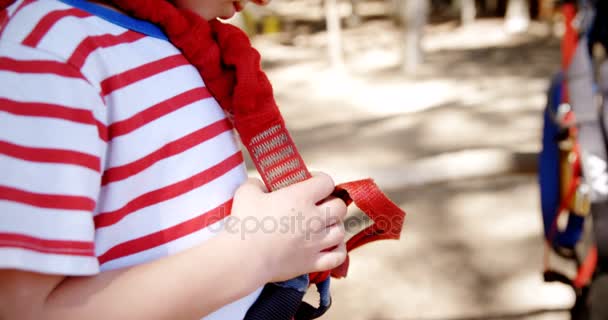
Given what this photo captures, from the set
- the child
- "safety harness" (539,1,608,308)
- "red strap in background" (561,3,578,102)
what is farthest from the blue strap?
"red strap in background" (561,3,578,102)

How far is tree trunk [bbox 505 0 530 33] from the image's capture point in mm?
4909

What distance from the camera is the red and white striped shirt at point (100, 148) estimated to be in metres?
0.29

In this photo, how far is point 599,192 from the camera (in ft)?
2.92

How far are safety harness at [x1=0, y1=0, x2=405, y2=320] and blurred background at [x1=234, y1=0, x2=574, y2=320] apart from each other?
2.82 ft

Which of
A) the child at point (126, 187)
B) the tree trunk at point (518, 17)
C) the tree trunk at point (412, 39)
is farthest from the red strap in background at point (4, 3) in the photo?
the tree trunk at point (518, 17)

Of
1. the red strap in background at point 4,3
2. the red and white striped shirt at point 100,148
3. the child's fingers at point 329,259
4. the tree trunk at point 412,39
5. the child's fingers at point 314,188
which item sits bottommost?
the tree trunk at point 412,39

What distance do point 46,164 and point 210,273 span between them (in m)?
0.12

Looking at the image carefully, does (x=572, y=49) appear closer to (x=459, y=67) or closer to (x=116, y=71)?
(x=116, y=71)

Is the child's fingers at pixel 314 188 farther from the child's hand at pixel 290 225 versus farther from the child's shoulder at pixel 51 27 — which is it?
the child's shoulder at pixel 51 27

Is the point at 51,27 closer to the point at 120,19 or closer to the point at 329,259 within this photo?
the point at 120,19

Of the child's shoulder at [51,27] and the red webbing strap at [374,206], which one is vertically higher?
the child's shoulder at [51,27]

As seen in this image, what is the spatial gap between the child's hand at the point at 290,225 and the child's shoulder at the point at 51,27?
0.14 metres

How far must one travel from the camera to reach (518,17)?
16.3ft

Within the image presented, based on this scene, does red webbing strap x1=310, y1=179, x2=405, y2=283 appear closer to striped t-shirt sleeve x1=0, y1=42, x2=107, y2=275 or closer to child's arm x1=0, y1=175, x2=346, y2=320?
child's arm x1=0, y1=175, x2=346, y2=320
